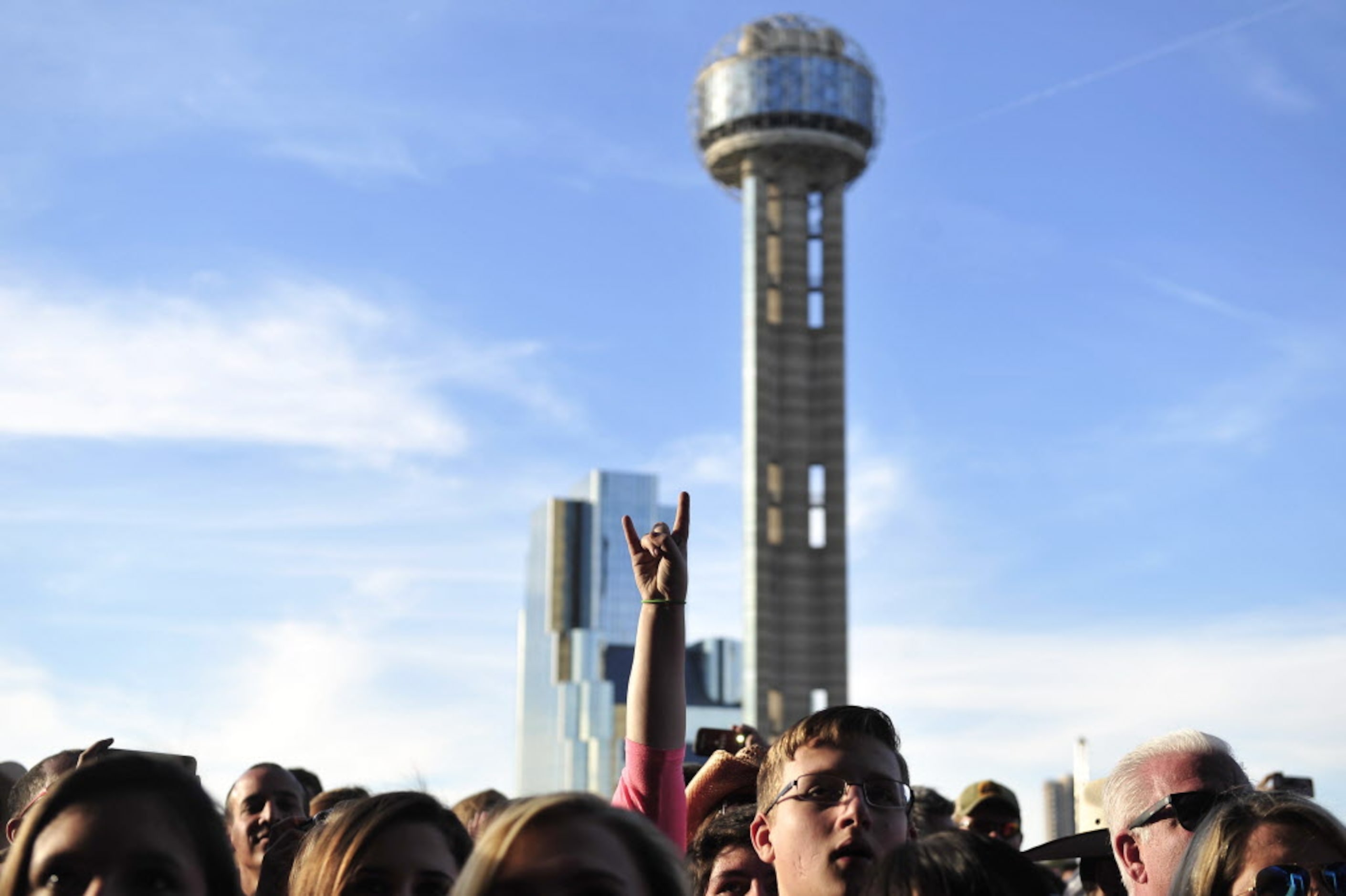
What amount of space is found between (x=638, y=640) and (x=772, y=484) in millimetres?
62641

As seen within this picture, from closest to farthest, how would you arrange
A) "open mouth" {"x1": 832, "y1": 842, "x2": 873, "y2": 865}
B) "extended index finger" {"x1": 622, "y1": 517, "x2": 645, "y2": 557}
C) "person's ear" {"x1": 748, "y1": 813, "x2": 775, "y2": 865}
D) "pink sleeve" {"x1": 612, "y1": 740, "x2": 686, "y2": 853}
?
"open mouth" {"x1": 832, "y1": 842, "x2": 873, "y2": 865}, "person's ear" {"x1": 748, "y1": 813, "x2": 775, "y2": 865}, "pink sleeve" {"x1": 612, "y1": 740, "x2": 686, "y2": 853}, "extended index finger" {"x1": 622, "y1": 517, "x2": 645, "y2": 557}

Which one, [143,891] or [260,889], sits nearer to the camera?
[143,891]

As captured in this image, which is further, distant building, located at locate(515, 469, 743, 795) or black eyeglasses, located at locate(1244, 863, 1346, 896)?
distant building, located at locate(515, 469, 743, 795)

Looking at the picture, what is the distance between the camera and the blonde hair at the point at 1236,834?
3945mm

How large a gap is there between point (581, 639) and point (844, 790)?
120 m

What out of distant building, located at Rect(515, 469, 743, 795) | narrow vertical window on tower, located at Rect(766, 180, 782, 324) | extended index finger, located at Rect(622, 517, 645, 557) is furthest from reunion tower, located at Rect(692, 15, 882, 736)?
extended index finger, located at Rect(622, 517, 645, 557)

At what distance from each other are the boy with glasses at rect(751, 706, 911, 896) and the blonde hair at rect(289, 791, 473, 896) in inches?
33.9

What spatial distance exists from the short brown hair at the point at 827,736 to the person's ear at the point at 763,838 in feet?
0.10

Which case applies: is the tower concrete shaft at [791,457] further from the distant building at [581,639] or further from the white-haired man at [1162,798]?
the white-haired man at [1162,798]

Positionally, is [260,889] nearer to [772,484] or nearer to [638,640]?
[638,640]

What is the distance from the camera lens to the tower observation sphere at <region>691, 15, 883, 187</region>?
69438 millimetres

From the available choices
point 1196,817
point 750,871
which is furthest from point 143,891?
point 1196,817

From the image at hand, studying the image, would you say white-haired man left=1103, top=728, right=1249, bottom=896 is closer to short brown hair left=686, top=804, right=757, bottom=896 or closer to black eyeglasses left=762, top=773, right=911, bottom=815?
black eyeglasses left=762, top=773, right=911, bottom=815

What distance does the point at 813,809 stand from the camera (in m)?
4.49
